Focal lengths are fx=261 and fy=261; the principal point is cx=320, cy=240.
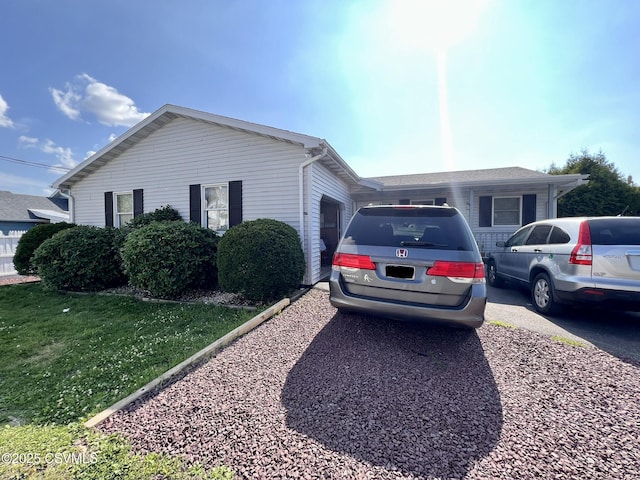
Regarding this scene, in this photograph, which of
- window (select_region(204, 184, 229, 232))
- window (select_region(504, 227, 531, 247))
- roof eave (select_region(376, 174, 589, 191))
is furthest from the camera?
roof eave (select_region(376, 174, 589, 191))

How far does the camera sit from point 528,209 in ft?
32.8

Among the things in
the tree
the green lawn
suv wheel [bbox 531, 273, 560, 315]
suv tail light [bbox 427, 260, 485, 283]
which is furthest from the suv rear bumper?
the tree

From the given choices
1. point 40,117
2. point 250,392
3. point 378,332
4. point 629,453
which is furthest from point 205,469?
point 40,117

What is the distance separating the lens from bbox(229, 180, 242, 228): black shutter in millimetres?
7234

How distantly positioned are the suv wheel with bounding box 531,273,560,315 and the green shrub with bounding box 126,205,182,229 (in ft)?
29.1

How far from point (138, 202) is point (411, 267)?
29.7 feet

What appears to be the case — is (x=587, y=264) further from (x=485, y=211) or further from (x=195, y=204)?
(x=195, y=204)

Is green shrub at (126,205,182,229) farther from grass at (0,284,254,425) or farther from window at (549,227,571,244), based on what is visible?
window at (549,227,571,244)

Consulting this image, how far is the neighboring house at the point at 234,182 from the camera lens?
21.7 ft

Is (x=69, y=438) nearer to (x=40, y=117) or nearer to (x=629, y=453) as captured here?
(x=629, y=453)

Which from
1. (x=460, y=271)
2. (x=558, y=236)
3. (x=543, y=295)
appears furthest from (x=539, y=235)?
(x=460, y=271)

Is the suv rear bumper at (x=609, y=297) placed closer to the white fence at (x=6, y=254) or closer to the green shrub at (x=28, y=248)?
the green shrub at (x=28, y=248)

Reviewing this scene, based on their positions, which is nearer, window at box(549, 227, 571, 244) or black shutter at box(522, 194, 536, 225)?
window at box(549, 227, 571, 244)

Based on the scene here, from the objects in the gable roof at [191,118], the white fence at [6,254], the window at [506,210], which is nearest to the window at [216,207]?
the gable roof at [191,118]
